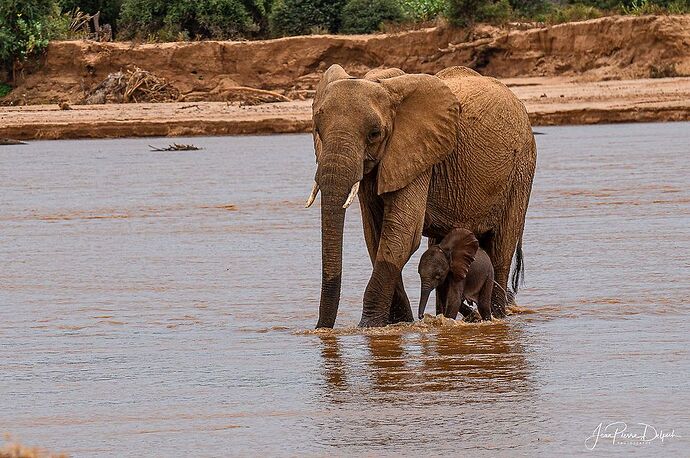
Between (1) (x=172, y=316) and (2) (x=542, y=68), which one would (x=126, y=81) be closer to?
(2) (x=542, y=68)

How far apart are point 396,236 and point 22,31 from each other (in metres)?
31.7

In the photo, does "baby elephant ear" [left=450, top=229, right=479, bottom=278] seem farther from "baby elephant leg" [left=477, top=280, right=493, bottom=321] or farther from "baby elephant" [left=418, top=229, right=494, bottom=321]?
"baby elephant leg" [left=477, top=280, right=493, bottom=321]

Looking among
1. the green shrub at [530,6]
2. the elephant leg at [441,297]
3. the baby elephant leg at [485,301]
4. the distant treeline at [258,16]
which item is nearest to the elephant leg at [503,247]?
the baby elephant leg at [485,301]

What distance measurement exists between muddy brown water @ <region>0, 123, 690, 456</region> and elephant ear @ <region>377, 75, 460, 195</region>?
1.04 meters

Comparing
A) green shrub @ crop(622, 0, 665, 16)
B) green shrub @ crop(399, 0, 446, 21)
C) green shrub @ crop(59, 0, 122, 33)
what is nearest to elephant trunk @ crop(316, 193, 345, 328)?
green shrub @ crop(622, 0, 665, 16)

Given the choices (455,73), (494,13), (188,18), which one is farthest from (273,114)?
(455,73)

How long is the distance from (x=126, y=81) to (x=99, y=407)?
94.7 ft

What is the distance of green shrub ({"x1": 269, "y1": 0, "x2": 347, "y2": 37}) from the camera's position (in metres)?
42.1

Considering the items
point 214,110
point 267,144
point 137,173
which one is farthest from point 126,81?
point 137,173

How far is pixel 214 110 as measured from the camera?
3328cm

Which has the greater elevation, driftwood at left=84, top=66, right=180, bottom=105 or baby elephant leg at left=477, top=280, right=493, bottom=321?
baby elephant leg at left=477, top=280, right=493, bottom=321

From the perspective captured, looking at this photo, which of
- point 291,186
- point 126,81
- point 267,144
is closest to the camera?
point 291,186

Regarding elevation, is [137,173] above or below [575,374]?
below

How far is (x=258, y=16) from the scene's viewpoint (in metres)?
44.6
